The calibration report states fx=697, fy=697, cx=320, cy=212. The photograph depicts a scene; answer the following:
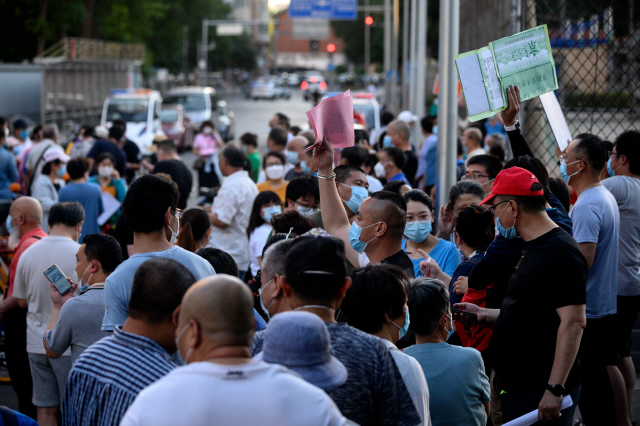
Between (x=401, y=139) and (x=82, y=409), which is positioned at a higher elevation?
(x=401, y=139)

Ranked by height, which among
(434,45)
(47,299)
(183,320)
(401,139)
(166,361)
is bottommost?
(47,299)

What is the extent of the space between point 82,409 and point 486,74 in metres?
3.19

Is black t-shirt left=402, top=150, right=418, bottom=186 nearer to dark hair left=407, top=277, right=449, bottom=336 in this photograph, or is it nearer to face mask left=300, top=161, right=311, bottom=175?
face mask left=300, top=161, right=311, bottom=175

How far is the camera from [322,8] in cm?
3656

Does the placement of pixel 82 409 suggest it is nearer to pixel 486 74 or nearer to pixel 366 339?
pixel 366 339

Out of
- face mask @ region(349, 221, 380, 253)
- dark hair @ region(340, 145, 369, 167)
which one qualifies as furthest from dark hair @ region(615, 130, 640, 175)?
dark hair @ region(340, 145, 369, 167)

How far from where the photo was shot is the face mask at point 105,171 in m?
8.63

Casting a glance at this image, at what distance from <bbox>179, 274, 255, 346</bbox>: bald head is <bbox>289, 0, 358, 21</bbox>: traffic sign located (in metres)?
35.5

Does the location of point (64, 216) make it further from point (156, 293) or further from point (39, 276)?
point (156, 293)

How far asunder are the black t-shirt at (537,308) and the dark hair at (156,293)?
1.77 metres

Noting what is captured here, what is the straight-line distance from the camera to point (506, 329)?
3588 millimetres

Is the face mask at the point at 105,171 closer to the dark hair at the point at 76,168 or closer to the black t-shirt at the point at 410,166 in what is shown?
the dark hair at the point at 76,168

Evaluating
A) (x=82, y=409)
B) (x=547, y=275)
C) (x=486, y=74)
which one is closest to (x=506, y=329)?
(x=547, y=275)

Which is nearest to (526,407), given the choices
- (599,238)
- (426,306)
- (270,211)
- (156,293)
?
(426,306)
